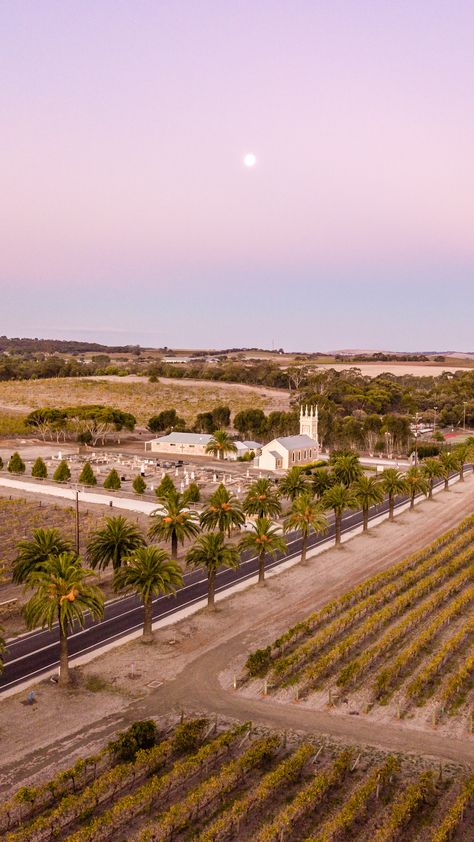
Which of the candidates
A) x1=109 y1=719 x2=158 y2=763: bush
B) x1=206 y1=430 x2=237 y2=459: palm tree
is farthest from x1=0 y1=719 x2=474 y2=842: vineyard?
x1=206 y1=430 x2=237 y2=459: palm tree

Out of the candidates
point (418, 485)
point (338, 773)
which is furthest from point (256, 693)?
point (418, 485)

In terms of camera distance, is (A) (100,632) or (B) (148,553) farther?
(A) (100,632)

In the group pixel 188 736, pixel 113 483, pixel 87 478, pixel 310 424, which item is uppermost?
pixel 310 424

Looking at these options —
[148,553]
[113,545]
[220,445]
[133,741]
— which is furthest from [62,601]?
[220,445]

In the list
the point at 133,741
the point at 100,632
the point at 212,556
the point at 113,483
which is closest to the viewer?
the point at 133,741

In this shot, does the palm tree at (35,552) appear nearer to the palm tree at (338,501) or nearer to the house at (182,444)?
the palm tree at (338,501)

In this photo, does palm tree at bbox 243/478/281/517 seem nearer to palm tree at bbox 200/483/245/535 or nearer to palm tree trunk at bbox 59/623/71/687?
palm tree at bbox 200/483/245/535

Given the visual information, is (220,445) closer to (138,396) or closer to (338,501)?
(338,501)
